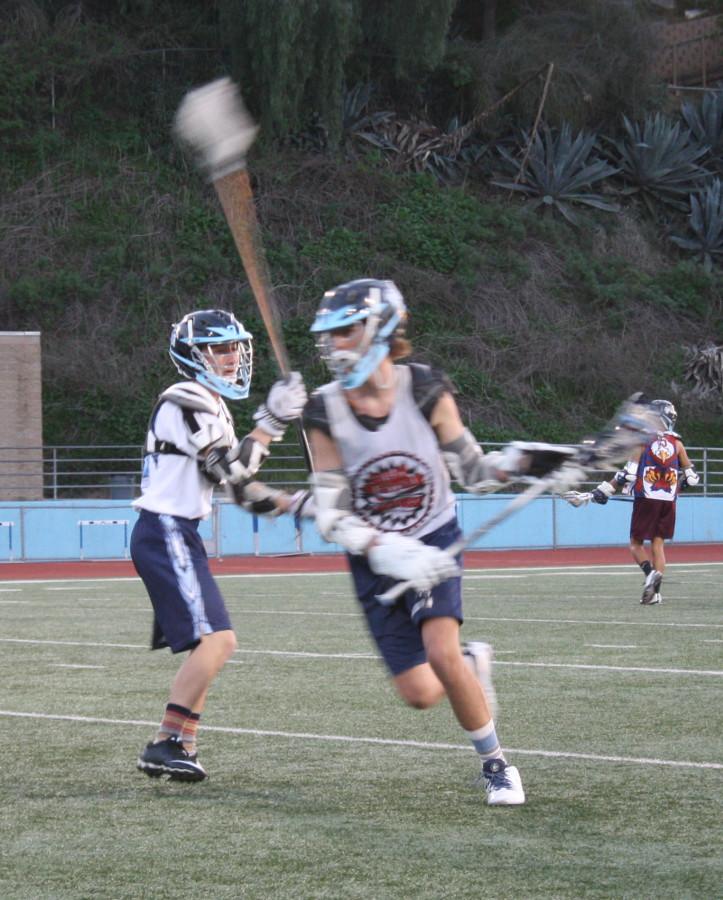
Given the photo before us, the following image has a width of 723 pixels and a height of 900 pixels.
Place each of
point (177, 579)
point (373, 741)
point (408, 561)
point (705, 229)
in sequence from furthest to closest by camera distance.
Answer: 1. point (705, 229)
2. point (373, 741)
3. point (177, 579)
4. point (408, 561)

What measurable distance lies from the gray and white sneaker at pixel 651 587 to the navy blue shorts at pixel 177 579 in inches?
354

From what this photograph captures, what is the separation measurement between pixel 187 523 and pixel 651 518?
1016cm

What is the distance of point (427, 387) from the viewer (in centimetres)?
571

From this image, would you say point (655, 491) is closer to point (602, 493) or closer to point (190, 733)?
point (602, 493)

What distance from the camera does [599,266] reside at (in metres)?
40.2

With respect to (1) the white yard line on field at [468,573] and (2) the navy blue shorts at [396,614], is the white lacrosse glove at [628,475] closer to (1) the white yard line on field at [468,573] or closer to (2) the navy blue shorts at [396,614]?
(1) the white yard line on field at [468,573]

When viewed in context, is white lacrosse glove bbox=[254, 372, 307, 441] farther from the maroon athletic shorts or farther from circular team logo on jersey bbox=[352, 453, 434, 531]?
the maroon athletic shorts

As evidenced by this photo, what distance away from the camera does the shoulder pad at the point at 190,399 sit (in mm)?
6594

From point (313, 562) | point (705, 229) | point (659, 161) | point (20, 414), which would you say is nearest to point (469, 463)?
point (313, 562)

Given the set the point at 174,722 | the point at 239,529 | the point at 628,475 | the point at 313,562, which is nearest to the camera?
the point at 174,722

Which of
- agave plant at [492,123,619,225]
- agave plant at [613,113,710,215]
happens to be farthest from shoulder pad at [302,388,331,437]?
agave plant at [613,113,710,215]

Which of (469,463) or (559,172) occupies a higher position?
(559,172)

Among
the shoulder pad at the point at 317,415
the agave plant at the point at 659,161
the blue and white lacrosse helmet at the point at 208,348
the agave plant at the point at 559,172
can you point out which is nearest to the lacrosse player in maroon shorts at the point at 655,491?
the blue and white lacrosse helmet at the point at 208,348

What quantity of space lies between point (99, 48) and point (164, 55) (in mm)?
1607
